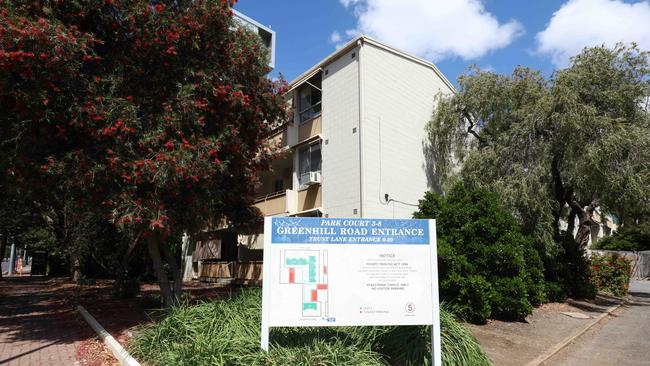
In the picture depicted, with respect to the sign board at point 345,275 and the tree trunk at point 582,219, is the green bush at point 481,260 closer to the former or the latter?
the sign board at point 345,275

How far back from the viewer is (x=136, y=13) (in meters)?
8.63

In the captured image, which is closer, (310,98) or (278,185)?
(310,98)

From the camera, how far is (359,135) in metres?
17.2

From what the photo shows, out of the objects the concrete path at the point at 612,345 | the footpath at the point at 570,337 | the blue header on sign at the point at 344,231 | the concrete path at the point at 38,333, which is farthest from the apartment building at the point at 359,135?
the blue header on sign at the point at 344,231

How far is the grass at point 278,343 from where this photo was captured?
5746 millimetres

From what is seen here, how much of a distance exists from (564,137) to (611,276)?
951cm

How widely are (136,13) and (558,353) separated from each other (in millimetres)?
10446

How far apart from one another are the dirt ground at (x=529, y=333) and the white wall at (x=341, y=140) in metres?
7.06

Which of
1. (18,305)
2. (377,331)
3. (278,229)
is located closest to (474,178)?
(377,331)

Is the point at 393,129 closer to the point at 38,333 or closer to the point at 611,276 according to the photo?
the point at 611,276

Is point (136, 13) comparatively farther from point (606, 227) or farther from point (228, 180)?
point (606, 227)

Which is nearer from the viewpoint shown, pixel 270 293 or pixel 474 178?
pixel 270 293

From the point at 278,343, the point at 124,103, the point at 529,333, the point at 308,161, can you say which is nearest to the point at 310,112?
the point at 308,161

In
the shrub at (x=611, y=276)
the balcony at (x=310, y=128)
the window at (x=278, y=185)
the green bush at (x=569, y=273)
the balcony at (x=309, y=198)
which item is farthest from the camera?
the window at (x=278, y=185)
